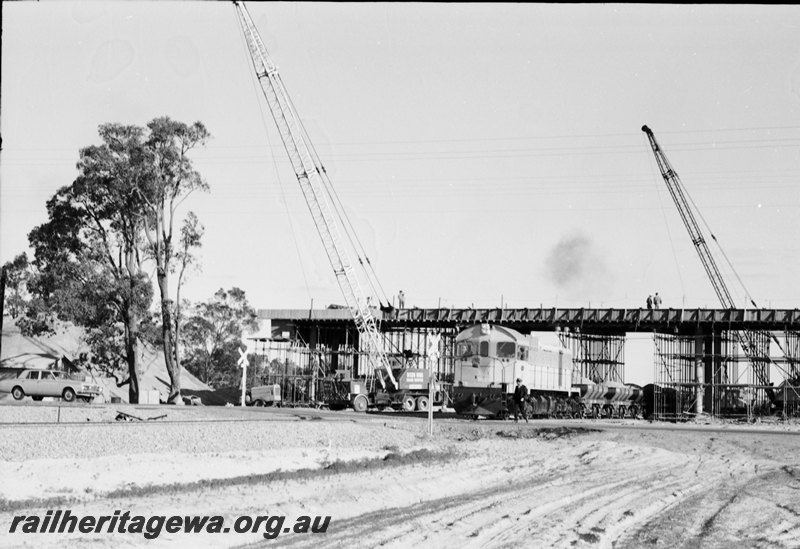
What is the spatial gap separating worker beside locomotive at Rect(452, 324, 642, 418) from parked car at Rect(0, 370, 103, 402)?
2113 centimetres

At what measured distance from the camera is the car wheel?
51.9 m

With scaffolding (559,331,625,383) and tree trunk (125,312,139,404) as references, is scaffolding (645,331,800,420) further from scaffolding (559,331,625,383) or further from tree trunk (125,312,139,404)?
tree trunk (125,312,139,404)

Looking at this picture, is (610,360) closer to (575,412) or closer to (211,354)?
(575,412)

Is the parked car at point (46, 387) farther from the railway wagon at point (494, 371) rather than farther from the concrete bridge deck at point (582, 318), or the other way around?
the concrete bridge deck at point (582, 318)

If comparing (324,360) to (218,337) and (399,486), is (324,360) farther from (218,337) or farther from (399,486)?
(399,486)

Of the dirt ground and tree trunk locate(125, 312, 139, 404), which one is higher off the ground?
tree trunk locate(125, 312, 139, 404)

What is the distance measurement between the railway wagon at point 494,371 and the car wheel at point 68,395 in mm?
21454

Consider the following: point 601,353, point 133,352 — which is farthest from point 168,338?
point 601,353

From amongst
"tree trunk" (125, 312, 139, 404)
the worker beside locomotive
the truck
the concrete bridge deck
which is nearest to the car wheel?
"tree trunk" (125, 312, 139, 404)

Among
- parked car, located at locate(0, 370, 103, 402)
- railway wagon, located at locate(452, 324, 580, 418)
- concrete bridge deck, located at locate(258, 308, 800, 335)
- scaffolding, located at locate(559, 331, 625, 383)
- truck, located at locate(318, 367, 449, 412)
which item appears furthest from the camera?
scaffolding, located at locate(559, 331, 625, 383)

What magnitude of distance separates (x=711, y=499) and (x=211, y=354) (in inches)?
3125

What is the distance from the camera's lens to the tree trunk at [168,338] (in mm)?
54375

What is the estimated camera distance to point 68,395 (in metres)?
52.1

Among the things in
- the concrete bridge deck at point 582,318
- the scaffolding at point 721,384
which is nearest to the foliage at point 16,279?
the concrete bridge deck at point 582,318
